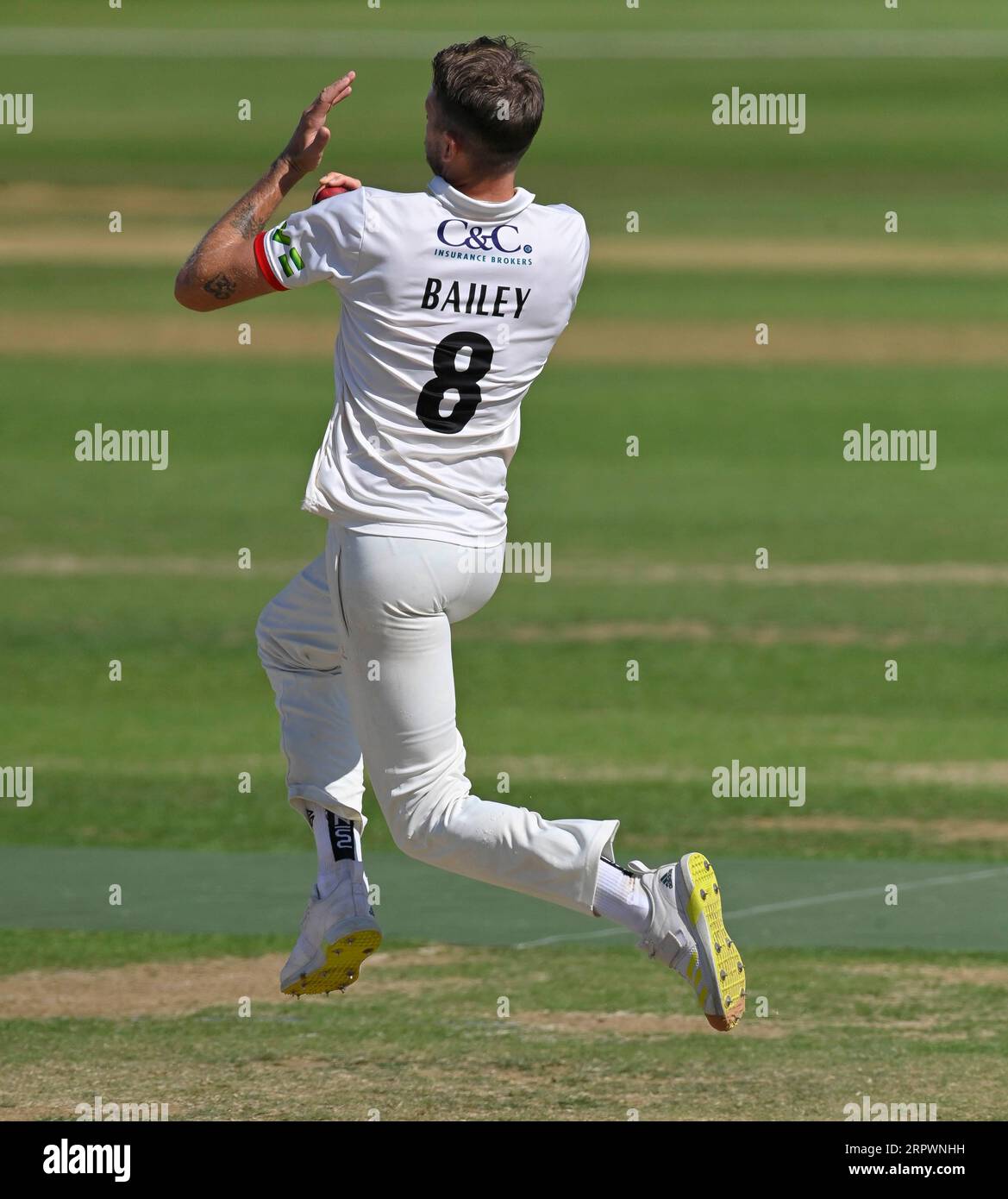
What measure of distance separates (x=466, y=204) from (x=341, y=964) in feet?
6.74

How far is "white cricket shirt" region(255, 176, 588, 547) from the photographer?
546cm

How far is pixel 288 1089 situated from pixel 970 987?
8.53 ft

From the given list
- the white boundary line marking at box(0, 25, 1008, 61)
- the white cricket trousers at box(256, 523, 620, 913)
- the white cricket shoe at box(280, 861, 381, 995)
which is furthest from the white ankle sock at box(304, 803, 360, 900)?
the white boundary line marking at box(0, 25, 1008, 61)

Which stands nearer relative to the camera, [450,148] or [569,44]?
[450,148]

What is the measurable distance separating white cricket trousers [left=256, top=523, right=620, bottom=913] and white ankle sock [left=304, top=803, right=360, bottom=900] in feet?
1.28

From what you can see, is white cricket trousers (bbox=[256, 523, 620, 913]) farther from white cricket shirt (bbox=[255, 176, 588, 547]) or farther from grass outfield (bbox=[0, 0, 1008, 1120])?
grass outfield (bbox=[0, 0, 1008, 1120])

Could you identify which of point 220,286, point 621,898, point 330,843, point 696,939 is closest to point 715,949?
point 696,939

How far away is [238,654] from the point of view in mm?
14734

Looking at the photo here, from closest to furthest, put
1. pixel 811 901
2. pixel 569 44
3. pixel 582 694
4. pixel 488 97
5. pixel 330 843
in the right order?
pixel 488 97 < pixel 330 843 < pixel 811 901 < pixel 582 694 < pixel 569 44

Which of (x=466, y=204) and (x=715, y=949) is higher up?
(x=466, y=204)

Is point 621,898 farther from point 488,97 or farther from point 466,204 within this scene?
point 488,97

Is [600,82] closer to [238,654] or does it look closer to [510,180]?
[238,654]

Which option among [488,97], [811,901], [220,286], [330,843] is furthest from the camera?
[811,901]

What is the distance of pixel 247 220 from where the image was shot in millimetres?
5535
